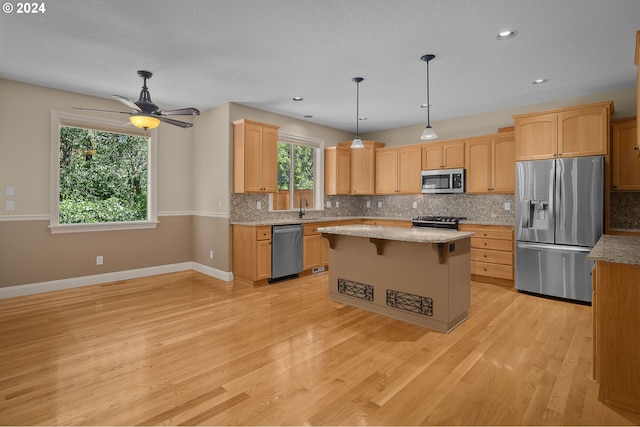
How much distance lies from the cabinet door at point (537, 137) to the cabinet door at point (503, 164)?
1.43 feet

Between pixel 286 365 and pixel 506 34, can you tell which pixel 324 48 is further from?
pixel 286 365

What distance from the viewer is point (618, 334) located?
6.86ft

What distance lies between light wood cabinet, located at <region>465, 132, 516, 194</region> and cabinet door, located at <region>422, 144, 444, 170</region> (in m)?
0.46

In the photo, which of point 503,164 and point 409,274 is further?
point 503,164

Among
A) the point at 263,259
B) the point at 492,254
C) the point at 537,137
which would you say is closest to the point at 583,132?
the point at 537,137

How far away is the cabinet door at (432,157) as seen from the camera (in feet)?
19.1

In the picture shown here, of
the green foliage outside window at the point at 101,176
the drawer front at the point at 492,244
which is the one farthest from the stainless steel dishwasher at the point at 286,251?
the drawer front at the point at 492,244

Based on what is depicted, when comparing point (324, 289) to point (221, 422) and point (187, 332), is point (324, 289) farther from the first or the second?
point (221, 422)

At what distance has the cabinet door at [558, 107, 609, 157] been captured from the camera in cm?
400

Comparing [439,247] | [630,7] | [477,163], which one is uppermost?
[630,7]

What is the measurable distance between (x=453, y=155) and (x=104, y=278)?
5.70 m

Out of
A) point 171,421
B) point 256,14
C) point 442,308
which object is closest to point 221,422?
point 171,421

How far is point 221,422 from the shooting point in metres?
1.91

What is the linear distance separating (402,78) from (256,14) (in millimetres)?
2047
